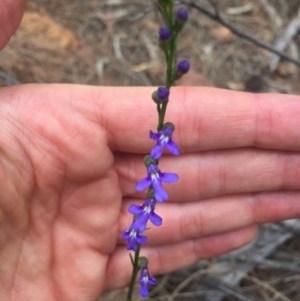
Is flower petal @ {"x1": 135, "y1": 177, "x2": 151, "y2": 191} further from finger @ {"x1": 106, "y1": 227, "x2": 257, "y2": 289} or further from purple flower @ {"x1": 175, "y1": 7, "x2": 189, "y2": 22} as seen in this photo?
finger @ {"x1": 106, "y1": 227, "x2": 257, "y2": 289}

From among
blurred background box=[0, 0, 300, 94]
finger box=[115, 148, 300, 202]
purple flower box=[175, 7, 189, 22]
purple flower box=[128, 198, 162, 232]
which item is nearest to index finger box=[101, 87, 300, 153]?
finger box=[115, 148, 300, 202]

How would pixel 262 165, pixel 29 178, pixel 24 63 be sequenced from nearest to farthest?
pixel 29 178 → pixel 262 165 → pixel 24 63

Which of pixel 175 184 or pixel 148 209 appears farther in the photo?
pixel 175 184

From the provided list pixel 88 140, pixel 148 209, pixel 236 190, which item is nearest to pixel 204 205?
pixel 236 190

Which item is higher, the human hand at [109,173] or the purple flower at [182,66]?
the purple flower at [182,66]

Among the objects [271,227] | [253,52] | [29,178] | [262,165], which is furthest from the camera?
[253,52]

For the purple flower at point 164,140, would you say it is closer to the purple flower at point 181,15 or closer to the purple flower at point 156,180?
the purple flower at point 156,180

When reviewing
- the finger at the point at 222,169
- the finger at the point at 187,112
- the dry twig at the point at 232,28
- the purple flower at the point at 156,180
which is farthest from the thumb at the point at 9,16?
the dry twig at the point at 232,28

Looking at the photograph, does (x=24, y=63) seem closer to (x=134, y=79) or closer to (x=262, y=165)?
(x=134, y=79)
